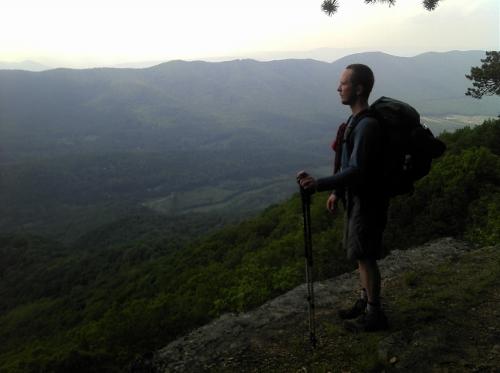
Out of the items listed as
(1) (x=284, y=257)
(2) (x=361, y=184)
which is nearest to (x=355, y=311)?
(2) (x=361, y=184)

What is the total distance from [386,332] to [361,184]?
6.26ft

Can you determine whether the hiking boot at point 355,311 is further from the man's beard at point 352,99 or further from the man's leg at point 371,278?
the man's beard at point 352,99

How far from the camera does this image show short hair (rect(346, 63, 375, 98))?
4520mm

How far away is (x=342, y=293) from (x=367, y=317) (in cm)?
234

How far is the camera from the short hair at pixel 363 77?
4.52 m

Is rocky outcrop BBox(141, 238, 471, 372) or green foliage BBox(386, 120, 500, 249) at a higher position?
green foliage BBox(386, 120, 500, 249)

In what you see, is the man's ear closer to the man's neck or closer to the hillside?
the man's neck

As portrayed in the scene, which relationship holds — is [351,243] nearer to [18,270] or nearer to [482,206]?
[482,206]

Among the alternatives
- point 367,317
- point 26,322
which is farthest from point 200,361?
point 26,322

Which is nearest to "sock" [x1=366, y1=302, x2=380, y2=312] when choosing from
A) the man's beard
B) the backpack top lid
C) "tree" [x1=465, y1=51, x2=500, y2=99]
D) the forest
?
the backpack top lid

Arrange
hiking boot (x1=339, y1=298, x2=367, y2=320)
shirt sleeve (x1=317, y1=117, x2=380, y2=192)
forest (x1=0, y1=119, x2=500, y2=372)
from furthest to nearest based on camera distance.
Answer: forest (x1=0, y1=119, x2=500, y2=372), hiking boot (x1=339, y1=298, x2=367, y2=320), shirt sleeve (x1=317, y1=117, x2=380, y2=192)

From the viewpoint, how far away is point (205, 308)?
826cm

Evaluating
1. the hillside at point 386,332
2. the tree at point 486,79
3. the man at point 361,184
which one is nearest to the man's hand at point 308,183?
the man at point 361,184

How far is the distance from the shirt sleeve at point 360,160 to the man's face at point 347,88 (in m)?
0.40
